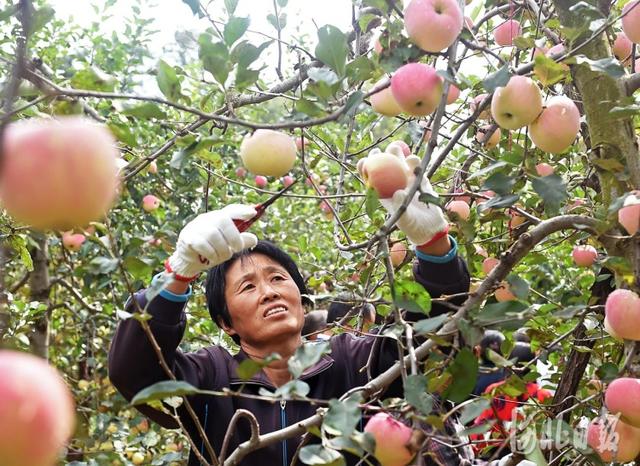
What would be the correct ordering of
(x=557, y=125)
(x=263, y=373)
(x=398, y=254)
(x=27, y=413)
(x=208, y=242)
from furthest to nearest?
(x=398, y=254)
(x=263, y=373)
(x=208, y=242)
(x=557, y=125)
(x=27, y=413)

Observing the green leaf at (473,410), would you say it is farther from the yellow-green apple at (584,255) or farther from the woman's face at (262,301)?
the yellow-green apple at (584,255)

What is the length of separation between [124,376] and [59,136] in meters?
1.27

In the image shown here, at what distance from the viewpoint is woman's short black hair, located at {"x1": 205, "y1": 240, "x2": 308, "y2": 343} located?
6.49 feet

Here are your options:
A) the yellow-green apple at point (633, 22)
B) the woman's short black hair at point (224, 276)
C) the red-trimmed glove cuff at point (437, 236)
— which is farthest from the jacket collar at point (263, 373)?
the yellow-green apple at point (633, 22)

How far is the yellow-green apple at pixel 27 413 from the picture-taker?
0.53 meters

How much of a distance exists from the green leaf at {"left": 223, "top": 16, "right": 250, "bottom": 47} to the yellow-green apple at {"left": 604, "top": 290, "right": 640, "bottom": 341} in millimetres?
759

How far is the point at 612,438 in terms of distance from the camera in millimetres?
1359

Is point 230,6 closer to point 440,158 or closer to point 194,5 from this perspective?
point 194,5

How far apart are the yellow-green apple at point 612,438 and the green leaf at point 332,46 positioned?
2.48 ft

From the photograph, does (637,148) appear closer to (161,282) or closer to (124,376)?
(161,282)

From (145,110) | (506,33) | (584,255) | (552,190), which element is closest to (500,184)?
(552,190)

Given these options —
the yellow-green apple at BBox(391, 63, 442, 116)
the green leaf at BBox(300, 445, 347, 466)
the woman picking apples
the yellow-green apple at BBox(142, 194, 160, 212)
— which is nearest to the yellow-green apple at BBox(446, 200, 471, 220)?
the woman picking apples

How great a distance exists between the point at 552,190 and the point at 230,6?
28.6 inches

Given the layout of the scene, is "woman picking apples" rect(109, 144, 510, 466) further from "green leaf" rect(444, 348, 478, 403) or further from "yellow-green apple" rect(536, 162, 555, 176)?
"green leaf" rect(444, 348, 478, 403)
